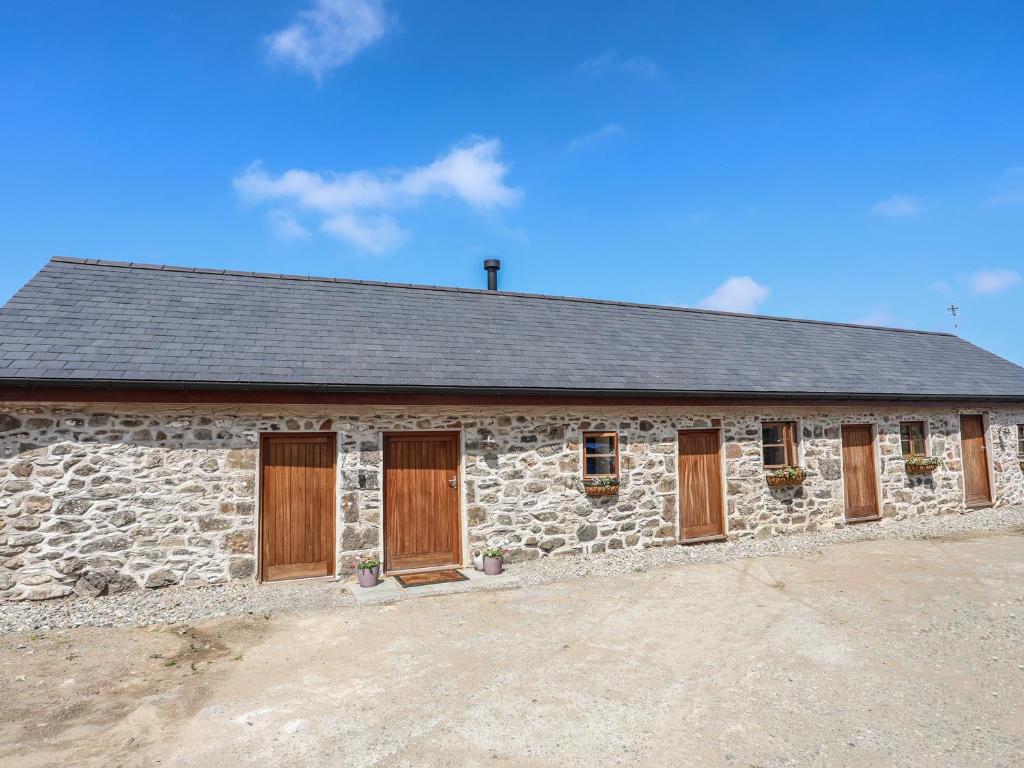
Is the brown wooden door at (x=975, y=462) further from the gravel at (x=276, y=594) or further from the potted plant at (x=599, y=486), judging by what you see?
the potted plant at (x=599, y=486)

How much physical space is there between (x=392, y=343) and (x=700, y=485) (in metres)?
5.71

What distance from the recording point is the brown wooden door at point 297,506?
26.4 feet

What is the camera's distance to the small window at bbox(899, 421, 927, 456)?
12641 mm

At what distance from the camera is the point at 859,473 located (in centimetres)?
1201

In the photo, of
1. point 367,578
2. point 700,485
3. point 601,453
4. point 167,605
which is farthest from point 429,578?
point 700,485

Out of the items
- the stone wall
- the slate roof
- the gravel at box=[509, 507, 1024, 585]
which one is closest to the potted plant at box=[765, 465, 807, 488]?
the stone wall

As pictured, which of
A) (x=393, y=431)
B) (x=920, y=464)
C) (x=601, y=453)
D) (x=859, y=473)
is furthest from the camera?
(x=920, y=464)

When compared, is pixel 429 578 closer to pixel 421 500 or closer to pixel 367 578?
pixel 367 578

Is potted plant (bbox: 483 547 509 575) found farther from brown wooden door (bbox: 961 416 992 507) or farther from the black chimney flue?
brown wooden door (bbox: 961 416 992 507)

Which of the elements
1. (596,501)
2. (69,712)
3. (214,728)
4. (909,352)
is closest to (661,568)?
(596,501)

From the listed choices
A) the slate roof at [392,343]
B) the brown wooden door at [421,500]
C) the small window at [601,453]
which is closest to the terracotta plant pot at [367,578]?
the brown wooden door at [421,500]

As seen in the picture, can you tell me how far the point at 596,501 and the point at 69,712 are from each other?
6824 mm

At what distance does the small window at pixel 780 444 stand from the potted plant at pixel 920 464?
313 centimetres

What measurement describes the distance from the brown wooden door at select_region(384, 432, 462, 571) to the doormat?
0.76ft
